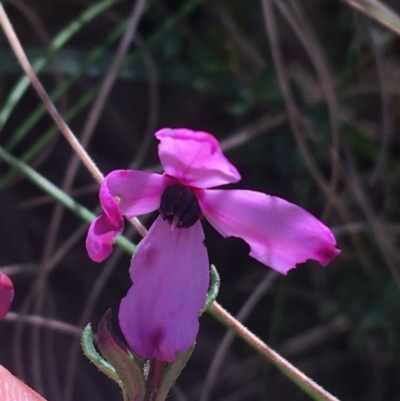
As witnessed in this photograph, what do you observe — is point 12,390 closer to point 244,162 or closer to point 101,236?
point 101,236

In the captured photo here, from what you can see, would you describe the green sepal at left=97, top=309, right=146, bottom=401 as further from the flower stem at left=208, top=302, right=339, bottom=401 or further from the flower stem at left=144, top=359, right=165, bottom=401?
the flower stem at left=208, top=302, right=339, bottom=401

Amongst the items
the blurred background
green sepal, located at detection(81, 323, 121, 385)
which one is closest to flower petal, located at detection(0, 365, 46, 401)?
green sepal, located at detection(81, 323, 121, 385)

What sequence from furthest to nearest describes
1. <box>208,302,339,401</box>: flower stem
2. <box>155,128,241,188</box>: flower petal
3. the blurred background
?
1. the blurred background
2. <box>208,302,339,401</box>: flower stem
3. <box>155,128,241,188</box>: flower petal

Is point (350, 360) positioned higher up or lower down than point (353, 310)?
lower down

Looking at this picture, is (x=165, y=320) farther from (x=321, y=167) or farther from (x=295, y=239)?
(x=321, y=167)

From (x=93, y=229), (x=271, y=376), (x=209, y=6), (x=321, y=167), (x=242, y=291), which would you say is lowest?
(x=271, y=376)

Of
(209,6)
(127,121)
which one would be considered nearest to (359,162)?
(209,6)

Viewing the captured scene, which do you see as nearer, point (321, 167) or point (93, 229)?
point (93, 229)

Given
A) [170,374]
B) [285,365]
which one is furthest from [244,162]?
[170,374]
